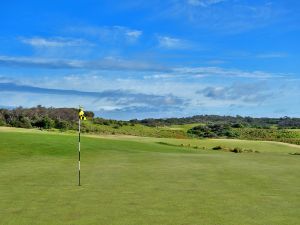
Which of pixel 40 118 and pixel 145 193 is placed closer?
pixel 145 193

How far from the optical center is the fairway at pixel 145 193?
14367 millimetres

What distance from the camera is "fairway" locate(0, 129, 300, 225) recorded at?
14367 mm

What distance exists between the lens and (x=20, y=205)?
16250 millimetres

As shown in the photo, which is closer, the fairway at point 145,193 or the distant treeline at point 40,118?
the fairway at point 145,193

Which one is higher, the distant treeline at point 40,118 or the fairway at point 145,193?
the distant treeline at point 40,118

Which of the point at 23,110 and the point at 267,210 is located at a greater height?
the point at 23,110

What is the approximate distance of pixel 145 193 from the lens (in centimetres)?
1869

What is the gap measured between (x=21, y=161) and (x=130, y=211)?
63.7 ft

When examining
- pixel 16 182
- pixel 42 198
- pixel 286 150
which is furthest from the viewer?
pixel 286 150

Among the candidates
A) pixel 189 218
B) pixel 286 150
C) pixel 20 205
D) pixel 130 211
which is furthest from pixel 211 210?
pixel 286 150

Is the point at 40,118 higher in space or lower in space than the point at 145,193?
higher

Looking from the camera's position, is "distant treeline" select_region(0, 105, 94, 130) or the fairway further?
"distant treeline" select_region(0, 105, 94, 130)

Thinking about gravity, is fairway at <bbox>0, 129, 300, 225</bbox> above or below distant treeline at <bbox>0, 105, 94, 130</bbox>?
below

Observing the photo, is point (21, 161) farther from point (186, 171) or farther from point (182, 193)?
point (182, 193)
